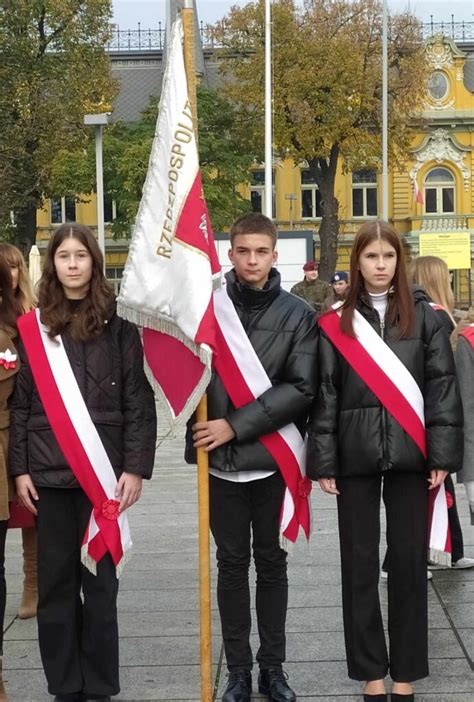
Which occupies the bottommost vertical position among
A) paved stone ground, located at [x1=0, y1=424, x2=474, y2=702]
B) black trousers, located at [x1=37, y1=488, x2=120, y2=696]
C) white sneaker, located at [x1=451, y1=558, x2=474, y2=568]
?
paved stone ground, located at [x1=0, y1=424, x2=474, y2=702]

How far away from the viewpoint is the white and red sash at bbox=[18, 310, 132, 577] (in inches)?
162

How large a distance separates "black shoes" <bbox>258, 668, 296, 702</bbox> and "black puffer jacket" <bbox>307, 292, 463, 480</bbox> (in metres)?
0.84

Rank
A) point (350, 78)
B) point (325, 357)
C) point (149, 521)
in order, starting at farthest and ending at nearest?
1. point (350, 78)
2. point (149, 521)
3. point (325, 357)

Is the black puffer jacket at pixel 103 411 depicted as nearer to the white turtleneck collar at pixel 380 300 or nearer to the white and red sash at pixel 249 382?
the white and red sash at pixel 249 382

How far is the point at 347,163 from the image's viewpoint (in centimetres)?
4006

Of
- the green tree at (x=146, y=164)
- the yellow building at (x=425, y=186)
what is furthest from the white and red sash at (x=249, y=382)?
the yellow building at (x=425, y=186)

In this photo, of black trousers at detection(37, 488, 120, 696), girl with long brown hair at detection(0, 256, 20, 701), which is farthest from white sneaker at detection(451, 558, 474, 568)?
girl with long brown hair at detection(0, 256, 20, 701)

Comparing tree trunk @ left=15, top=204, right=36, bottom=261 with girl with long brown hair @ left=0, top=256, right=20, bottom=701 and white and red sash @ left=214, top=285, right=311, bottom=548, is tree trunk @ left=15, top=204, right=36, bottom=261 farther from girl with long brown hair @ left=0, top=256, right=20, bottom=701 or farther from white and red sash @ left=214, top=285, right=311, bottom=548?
→ white and red sash @ left=214, top=285, right=311, bottom=548

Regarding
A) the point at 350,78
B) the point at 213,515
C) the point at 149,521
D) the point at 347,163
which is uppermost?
the point at 350,78

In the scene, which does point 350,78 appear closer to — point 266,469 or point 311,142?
point 311,142

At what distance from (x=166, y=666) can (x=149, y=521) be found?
307 cm

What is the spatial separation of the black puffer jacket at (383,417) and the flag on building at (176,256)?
0.51m

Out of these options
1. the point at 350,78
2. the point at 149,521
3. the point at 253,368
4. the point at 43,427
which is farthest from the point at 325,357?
the point at 350,78

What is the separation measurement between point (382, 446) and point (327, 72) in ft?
114
